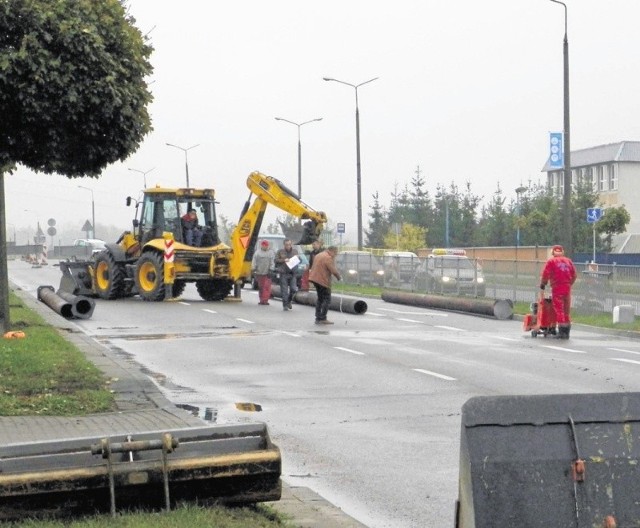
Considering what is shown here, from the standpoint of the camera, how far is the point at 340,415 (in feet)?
42.1

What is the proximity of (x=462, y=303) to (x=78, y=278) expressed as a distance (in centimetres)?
1087

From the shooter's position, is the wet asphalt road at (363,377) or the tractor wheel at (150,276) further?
the tractor wheel at (150,276)

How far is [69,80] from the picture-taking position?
1368 cm

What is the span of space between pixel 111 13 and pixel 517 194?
6230 cm

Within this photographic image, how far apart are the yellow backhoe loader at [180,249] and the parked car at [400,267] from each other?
8.94 metres

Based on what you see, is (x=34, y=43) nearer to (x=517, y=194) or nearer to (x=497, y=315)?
(x=497, y=315)

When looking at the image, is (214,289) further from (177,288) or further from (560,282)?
(560,282)

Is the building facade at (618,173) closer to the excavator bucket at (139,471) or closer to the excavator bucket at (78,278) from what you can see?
the excavator bucket at (78,278)

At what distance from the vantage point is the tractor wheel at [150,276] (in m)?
33.2

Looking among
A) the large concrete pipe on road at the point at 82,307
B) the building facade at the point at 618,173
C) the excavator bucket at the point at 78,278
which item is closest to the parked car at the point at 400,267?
the excavator bucket at the point at 78,278

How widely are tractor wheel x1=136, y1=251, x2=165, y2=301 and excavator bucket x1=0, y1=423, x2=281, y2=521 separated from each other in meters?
25.7

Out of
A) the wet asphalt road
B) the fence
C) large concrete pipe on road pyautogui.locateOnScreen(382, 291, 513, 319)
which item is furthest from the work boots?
large concrete pipe on road pyautogui.locateOnScreen(382, 291, 513, 319)

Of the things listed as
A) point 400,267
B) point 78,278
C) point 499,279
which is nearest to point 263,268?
point 78,278

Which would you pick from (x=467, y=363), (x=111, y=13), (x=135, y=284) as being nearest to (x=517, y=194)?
(x=135, y=284)
